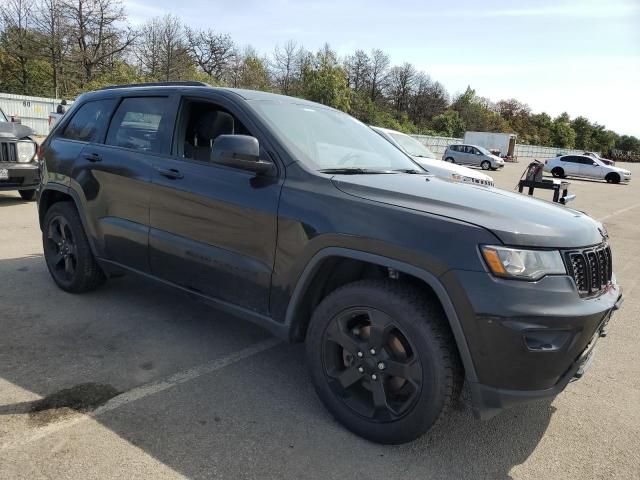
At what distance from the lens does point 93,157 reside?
166 inches

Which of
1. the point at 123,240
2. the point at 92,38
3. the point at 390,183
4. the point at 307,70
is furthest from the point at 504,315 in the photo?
the point at 307,70

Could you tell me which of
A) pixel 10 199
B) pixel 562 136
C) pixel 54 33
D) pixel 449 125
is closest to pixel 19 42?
pixel 54 33

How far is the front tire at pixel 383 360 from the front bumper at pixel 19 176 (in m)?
7.23

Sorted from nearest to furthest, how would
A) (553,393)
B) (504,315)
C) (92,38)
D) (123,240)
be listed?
(504,315) < (553,393) < (123,240) < (92,38)

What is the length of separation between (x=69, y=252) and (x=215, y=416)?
97.8 inches

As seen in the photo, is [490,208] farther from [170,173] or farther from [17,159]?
[17,159]

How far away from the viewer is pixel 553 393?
243cm

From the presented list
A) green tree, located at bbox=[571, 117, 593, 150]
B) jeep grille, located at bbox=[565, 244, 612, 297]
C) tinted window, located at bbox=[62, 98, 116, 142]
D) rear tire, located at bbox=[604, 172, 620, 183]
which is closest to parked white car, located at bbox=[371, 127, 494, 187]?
tinted window, located at bbox=[62, 98, 116, 142]

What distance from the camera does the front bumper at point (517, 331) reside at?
225 centimetres

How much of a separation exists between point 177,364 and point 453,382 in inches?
74.1

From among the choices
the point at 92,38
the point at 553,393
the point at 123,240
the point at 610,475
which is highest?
the point at 92,38

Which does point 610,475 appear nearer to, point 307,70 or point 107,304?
point 107,304

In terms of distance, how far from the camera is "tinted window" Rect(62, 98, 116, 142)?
4.31 m

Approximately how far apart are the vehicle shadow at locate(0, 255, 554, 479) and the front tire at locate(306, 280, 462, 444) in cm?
16
